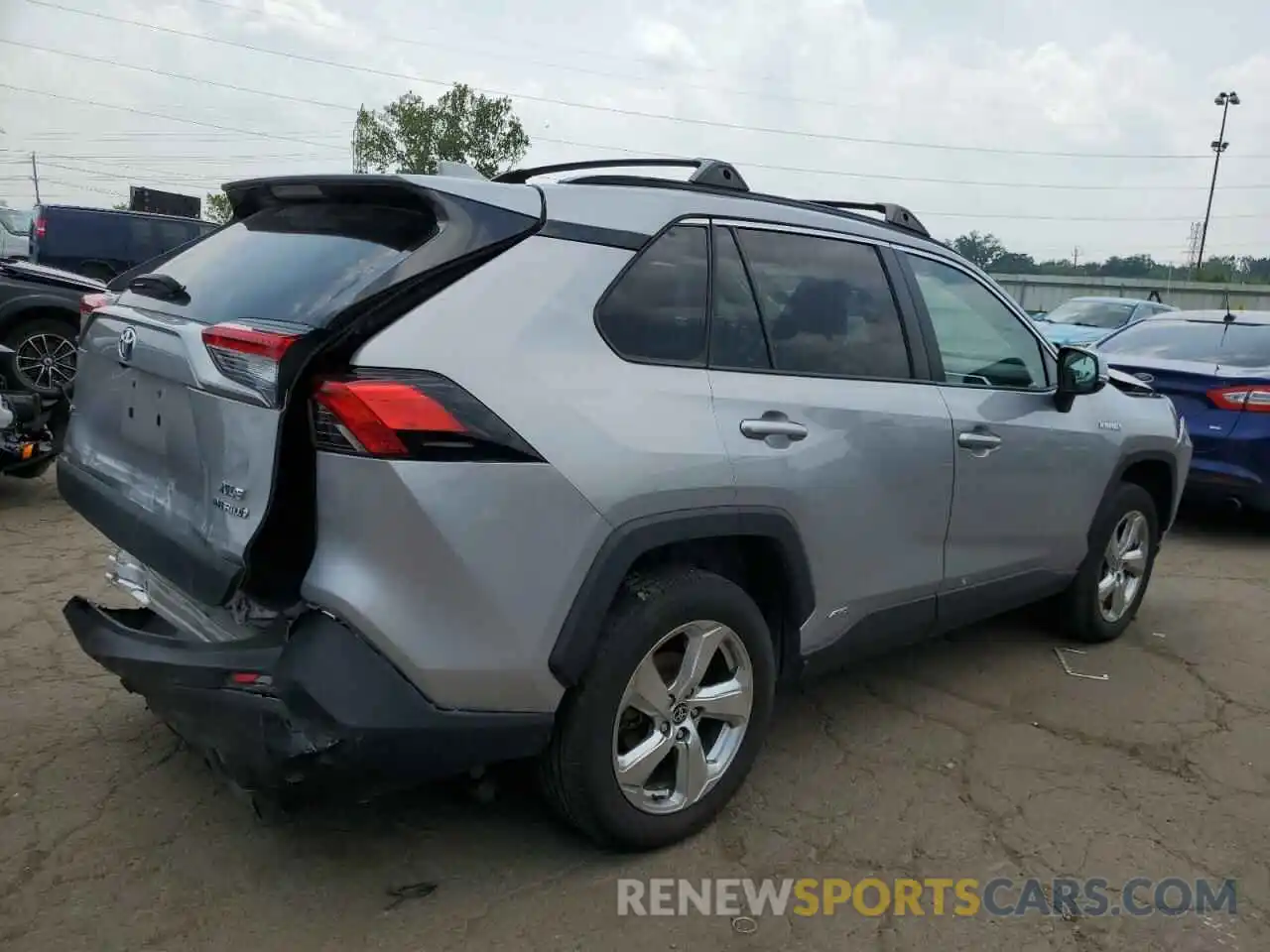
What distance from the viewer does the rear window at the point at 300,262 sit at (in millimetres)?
2441

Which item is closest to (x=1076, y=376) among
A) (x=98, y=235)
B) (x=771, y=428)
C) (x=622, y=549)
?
(x=771, y=428)

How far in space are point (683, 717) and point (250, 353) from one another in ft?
4.76

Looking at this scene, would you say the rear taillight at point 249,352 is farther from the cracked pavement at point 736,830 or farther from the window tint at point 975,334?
the window tint at point 975,334

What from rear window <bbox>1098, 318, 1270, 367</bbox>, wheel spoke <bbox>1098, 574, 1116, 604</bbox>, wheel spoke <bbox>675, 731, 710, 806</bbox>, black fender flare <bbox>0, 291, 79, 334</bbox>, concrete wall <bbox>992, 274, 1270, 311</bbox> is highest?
concrete wall <bbox>992, 274, 1270, 311</bbox>

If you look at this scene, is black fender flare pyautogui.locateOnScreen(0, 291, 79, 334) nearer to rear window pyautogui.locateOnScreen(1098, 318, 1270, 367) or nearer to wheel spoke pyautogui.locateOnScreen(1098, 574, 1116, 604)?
wheel spoke pyautogui.locateOnScreen(1098, 574, 1116, 604)

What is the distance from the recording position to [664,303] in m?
2.74

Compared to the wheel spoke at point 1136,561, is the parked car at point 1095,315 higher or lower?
higher

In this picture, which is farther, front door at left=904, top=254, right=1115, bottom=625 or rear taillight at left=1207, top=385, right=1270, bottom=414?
rear taillight at left=1207, top=385, right=1270, bottom=414

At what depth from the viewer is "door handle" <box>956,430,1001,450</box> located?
3.52m

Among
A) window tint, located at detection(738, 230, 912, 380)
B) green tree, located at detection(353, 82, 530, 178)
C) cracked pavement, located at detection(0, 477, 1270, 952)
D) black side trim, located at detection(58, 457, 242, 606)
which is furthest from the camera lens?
green tree, located at detection(353, 82, 530, 178)

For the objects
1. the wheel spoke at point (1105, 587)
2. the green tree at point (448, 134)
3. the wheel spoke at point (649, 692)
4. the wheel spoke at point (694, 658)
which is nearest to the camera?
the wheel spoke at point (649, 692)

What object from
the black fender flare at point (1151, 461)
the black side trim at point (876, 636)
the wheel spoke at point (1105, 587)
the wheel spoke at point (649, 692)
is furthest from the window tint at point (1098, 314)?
the wheel spoke at point (649, 692)

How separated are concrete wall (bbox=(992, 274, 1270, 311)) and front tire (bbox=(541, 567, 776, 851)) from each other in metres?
38.7

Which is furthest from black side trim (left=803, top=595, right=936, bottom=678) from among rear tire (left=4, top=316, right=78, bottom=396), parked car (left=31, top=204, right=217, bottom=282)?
parked car (left=31, top=204, right=217, bottom=282)
